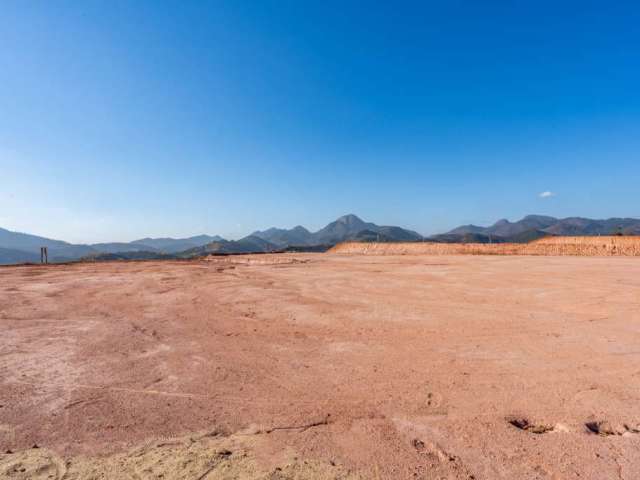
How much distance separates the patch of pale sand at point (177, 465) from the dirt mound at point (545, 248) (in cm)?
3554

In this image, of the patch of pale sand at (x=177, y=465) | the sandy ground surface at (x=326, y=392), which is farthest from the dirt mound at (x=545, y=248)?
the patch of pale sand at (x=177, y=465)

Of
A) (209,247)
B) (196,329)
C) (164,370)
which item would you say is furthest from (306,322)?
(209,247)

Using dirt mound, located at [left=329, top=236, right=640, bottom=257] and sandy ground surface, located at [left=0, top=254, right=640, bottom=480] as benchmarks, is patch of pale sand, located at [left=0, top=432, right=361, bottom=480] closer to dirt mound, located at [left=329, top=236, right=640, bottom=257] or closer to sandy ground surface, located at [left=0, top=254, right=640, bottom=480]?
sandy ground surface, located at [left=0, top=254, right=640, bottom=480]

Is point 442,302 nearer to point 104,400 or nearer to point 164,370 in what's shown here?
point 164,370

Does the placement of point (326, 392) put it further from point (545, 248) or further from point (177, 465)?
point (545, 248)

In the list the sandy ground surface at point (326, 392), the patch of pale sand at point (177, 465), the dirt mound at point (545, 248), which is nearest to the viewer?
A: the patch of pale sand at point (177, 465)

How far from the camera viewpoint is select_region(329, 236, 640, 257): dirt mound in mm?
28125

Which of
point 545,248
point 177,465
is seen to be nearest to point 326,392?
point 177,465

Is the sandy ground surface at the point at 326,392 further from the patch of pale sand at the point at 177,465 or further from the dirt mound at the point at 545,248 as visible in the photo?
the dirt mound at the point at 545,248

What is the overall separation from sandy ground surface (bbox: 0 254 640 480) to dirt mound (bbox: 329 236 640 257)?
2624 cm

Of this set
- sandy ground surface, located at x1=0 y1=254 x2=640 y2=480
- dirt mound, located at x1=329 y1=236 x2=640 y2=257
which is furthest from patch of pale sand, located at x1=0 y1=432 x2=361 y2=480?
dirt mound, located at x1=329 y1=236 x2=640 y2=257

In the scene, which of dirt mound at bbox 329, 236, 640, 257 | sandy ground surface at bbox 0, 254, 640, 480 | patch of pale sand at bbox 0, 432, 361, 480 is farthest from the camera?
dirt mound at bbox 329, 236, 640, 257

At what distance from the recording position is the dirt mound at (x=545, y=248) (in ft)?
92.3

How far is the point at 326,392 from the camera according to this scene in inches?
167
